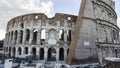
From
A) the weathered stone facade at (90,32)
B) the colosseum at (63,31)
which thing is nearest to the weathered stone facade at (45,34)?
the colosseum at (63,31)

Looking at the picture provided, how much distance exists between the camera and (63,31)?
23.3 meters

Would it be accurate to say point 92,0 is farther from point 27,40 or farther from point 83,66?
point 27,40

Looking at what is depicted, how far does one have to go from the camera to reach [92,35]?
1727 cm

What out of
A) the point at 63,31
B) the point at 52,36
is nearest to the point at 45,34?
the point at 52,36

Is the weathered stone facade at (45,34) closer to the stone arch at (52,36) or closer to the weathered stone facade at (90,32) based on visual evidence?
the stone arch at (52,36)

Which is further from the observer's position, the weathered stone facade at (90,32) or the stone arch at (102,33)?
the stone arch at (102,33)

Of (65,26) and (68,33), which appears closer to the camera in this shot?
(65,26)

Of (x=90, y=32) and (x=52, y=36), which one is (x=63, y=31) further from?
(x=90, y=32)

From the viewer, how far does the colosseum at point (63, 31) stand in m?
17.4

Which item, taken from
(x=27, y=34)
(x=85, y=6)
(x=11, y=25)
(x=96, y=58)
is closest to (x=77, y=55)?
(x=96, y=58)

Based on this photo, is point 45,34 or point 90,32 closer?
point 90,32

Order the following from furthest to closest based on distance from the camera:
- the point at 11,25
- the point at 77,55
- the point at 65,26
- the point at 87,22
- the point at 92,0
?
the point at 11,25 < the point at 65,26 < the point at 92,0 < the point at 87,22 < the point at 77,55

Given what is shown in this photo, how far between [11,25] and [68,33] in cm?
1121

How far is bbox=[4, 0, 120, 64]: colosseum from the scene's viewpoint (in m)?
17.4
